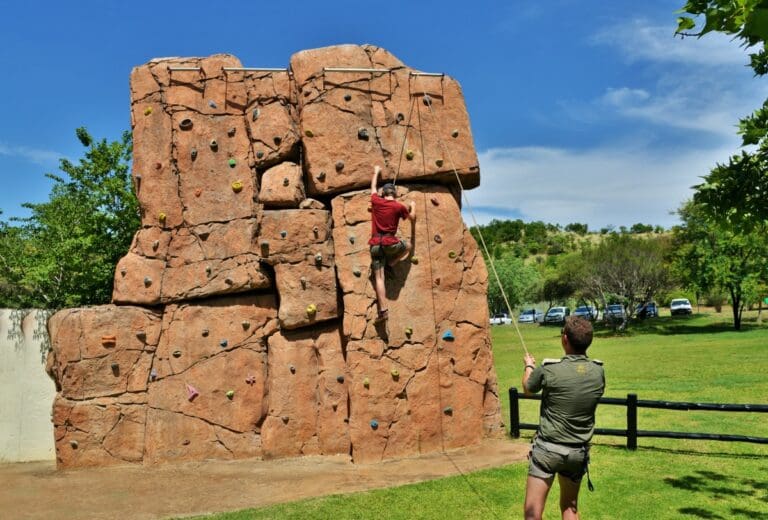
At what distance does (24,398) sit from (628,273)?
30546 millimetres

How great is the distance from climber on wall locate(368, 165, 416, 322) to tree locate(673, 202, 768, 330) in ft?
82.3

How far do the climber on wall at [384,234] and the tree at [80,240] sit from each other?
829 cm

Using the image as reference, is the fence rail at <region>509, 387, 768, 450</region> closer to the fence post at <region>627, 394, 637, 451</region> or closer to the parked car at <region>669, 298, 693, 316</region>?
the fence post at <region>627, 394, 637, 451</region>

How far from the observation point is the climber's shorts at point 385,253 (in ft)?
28.1

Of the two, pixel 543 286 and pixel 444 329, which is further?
pixel 543 286

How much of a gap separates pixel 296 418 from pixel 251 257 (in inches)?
101

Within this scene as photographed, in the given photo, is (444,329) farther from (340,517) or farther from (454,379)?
(340,517)

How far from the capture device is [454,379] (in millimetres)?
8891

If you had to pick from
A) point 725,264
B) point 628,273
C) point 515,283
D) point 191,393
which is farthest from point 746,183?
point 515,283

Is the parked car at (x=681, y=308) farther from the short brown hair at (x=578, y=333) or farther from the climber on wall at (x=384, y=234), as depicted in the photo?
the short brown hair at (x=578, y=333)

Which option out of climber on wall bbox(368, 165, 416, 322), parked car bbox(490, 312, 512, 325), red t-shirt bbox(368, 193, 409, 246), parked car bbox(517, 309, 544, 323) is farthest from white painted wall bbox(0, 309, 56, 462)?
parked car bbox(490, 312, 512, 325)

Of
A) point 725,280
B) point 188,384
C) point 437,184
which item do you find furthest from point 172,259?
point 725,280

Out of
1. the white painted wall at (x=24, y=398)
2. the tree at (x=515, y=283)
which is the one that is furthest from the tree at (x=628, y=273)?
the white painted wall at (x=24, y=398)

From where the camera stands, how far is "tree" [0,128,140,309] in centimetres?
1389
